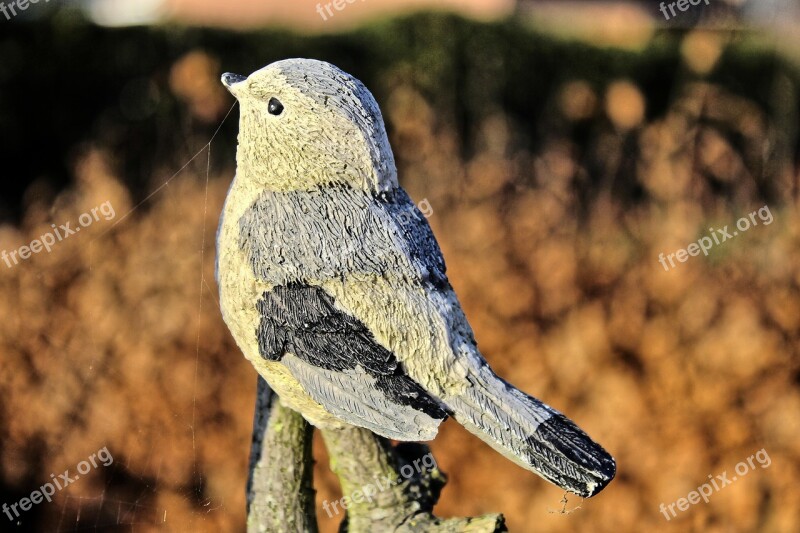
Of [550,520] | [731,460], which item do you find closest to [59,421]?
[550,520]

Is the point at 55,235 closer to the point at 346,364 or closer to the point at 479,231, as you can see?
the point at 479,231

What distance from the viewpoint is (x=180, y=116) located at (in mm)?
2559

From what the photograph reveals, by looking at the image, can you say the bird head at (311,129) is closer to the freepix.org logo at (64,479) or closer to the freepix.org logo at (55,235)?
the freepix.org logo at (55,235)

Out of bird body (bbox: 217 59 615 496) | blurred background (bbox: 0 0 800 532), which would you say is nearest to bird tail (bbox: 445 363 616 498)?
bird body (bbox: 217 59 615 496)

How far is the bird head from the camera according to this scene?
128 centimetres

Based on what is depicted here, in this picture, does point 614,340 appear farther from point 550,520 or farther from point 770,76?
point 770,76

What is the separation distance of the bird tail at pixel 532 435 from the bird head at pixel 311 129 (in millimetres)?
335

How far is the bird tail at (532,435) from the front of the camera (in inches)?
46.9

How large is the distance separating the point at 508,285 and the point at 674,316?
0.57 meters

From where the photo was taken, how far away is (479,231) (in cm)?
272

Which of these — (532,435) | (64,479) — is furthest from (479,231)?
(532,435)

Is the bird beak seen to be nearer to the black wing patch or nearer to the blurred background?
the black wing patch

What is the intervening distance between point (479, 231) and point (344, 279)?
148 centimetres

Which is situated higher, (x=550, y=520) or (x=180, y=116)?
(x=180, y=116)
